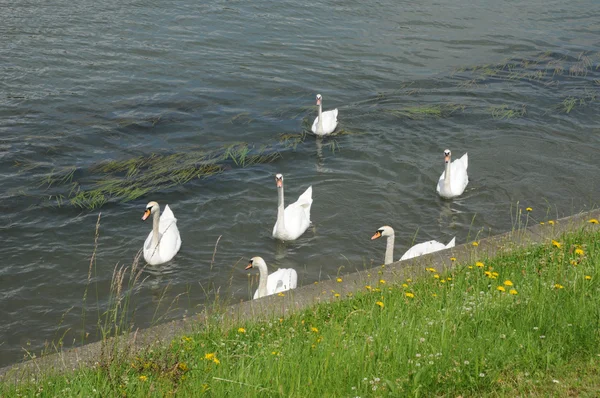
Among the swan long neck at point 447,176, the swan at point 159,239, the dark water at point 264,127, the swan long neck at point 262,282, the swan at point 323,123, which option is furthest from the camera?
the swan at point 323,123

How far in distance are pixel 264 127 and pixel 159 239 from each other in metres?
5.14

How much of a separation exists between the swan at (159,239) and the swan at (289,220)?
147cm

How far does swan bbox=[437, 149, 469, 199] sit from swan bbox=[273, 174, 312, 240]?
2.43 m

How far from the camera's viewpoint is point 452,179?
12953 mm

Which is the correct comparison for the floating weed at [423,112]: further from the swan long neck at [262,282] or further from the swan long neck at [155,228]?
the swan long neck at [262,282]

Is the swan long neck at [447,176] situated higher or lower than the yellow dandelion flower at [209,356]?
lower

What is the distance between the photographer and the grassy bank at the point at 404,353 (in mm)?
4824

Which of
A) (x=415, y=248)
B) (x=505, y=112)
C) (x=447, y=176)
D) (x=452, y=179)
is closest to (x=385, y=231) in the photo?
(x=415, y=248)

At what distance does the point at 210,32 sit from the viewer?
21.2m

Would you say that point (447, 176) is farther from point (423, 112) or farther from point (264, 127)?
point (264, 127)

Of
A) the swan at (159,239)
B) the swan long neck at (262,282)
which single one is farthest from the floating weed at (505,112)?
the swan long neck at (262,282)

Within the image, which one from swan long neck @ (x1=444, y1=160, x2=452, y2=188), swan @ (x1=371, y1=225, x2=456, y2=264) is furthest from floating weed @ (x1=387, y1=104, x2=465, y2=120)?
swan @ (x1=371, y1=225, x2=456, y2=264)

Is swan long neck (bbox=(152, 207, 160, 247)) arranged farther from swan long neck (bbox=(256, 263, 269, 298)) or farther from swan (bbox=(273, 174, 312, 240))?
swan long neck (bbox=(256, 263, 269, 298))

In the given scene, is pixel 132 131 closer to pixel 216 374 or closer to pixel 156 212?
Answer: pixel 156 212
